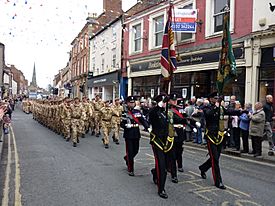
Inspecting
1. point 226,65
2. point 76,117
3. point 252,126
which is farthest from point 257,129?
point 76,117

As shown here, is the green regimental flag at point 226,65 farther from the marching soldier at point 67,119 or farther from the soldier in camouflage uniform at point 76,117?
the marching soldier at point 67,119

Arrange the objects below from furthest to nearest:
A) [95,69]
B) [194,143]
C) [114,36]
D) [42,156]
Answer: [95,69]
[114,36]
[194,143]
[42,156]

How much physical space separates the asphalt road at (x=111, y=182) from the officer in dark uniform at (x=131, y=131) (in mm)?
357

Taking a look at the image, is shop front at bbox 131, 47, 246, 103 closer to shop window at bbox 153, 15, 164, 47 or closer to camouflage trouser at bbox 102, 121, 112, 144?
shop window at bbox 153, 15, 164, 47

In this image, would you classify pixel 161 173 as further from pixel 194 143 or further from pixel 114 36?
pixel 114 36

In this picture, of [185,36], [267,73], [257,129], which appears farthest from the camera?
[185,36]

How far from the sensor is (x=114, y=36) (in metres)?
30.0

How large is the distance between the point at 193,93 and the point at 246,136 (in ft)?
25.6

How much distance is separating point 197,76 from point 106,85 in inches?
575

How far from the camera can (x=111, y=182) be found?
286 inches

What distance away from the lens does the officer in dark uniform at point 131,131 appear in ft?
26.7

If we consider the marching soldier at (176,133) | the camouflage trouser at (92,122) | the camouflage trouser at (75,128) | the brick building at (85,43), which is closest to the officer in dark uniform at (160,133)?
the marching soldier at (176,133)

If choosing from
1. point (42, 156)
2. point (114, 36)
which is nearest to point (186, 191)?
point (42, 156)

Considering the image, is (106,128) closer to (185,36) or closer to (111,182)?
(111,182)
